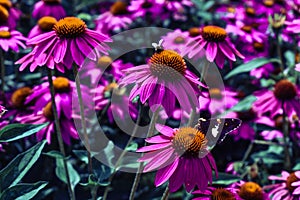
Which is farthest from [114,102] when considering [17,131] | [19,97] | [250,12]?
[250,12]

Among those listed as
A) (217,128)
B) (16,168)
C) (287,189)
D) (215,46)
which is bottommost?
(287,189)

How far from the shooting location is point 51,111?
5.56ft

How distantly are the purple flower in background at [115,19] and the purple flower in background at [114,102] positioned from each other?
1.81ft

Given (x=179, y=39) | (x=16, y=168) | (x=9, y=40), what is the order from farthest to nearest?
(x=179, y=39) < (x=9, y=40) < (x=16, y=168)

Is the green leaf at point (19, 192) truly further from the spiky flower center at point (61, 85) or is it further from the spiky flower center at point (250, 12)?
the spiky flower center at point (250, 12)

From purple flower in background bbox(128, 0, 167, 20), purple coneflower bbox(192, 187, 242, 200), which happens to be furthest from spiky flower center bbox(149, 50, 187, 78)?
purple flower in background bbox(128, 0, 167, 20)

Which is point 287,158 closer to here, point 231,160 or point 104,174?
point 231,160

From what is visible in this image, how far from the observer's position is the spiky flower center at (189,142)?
1183 mm

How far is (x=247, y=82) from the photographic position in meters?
2.36

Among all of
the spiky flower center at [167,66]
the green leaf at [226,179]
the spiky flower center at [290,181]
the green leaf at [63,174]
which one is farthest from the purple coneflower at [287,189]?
the green leaf at [63,174]

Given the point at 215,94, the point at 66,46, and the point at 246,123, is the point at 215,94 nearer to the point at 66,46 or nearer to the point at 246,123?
the point at 246,123

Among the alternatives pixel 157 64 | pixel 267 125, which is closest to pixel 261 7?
pixel 267 125

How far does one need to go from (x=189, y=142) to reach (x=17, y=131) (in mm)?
436

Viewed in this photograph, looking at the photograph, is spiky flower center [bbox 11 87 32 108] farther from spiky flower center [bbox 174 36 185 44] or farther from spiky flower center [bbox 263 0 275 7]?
spiky flower center [bbox 263 0 275 7]
